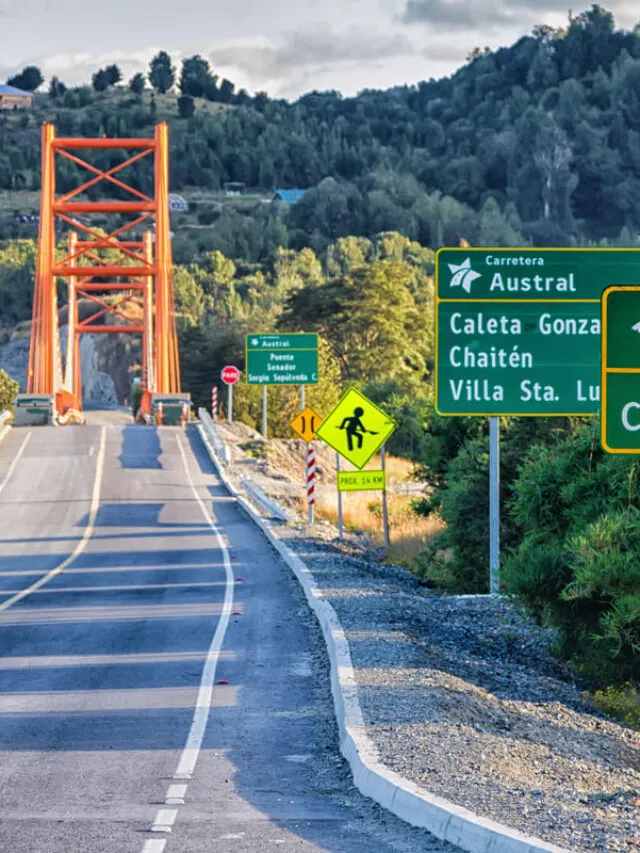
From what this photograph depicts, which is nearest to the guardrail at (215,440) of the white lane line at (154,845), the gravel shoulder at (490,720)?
the gravel shoulder at (490,720)

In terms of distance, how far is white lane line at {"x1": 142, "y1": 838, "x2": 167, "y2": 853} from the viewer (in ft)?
25.7

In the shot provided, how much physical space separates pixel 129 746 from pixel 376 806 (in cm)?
271

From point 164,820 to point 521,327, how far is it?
47.7 feet

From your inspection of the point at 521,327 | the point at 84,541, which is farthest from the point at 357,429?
the point at 521,327

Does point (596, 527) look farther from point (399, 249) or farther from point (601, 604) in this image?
point (399, 249)

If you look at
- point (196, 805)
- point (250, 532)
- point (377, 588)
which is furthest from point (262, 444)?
point (196, 805)

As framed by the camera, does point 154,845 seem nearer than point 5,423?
Yes

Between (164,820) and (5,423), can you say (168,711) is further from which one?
(5,423)

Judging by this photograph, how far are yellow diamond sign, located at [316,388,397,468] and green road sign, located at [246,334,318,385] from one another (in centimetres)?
2720

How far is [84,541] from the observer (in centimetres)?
3281

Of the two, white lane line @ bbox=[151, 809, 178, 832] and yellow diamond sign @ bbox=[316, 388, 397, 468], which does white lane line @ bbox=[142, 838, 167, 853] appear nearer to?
white lane line @ bbox=[151, 809, 178, 832]

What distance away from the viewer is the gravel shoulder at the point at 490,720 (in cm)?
836

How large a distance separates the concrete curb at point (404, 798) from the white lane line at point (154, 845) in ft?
4.58

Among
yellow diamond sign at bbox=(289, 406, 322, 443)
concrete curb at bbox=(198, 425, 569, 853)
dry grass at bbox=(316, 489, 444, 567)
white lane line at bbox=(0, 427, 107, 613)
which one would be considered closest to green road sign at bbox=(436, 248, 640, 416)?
white lane line at bbox=(0, 427, 107, 613)
